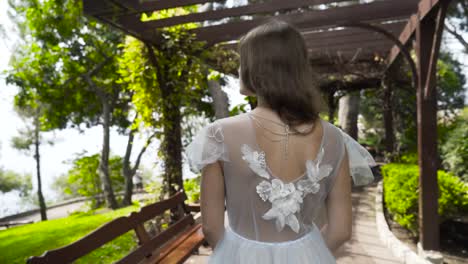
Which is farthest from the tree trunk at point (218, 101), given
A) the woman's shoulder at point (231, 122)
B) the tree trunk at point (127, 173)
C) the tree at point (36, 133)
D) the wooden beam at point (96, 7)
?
the tree at point (36, 133)

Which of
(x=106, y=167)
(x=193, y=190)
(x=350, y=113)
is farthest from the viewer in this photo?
(x=350, y=113)

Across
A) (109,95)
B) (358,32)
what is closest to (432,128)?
(358,32)

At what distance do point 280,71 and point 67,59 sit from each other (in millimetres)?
12801

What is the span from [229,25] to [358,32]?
2560 mm

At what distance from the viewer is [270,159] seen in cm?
129

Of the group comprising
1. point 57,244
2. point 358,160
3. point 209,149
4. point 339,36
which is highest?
point 339,36

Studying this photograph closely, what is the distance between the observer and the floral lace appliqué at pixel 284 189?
125 cm

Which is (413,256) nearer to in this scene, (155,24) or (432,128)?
(432,128)

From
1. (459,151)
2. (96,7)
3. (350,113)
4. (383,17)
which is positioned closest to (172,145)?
(96,7)

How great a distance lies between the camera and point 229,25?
4852 mm

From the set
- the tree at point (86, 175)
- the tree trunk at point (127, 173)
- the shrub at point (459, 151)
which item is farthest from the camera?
the tree at point (86, 175)

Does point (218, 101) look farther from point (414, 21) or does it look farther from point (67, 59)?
point (67, 59)

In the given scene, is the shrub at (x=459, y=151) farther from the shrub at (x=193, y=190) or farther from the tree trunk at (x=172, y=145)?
the tree trunk at (x=172, y=145)

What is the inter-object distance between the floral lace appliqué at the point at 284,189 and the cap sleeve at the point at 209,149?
2.9 inches
